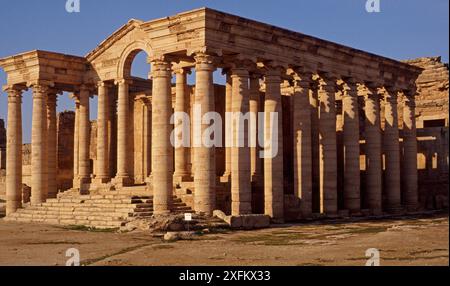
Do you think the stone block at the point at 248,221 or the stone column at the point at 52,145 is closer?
the stone block at the point at 248,221

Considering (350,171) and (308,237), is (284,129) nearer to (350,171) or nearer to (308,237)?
(350,171)

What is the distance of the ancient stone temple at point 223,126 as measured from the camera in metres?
29.1

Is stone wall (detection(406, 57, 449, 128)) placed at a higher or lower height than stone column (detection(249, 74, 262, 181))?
higher

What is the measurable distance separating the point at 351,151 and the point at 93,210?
1437cm

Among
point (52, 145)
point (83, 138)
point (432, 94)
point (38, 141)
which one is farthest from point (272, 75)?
point (432, 94)

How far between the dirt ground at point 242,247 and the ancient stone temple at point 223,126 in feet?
11.9

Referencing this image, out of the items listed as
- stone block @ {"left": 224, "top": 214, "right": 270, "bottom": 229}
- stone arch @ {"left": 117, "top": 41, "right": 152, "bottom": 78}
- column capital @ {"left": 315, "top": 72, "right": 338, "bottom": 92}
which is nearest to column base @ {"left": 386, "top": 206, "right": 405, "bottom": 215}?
column capital @ {"left": 315, "top": 72, "right": 338, "bottom": 92}

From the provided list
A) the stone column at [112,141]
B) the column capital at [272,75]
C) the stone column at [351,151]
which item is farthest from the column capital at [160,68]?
the stone column at [351,151]

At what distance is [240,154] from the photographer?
2967 centimetres

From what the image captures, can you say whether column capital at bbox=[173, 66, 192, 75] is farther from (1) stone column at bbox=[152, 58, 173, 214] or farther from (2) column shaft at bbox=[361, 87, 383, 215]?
(2) column shaft at bbox=[361, 87, 383, 215]

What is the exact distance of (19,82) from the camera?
3672 centimetres

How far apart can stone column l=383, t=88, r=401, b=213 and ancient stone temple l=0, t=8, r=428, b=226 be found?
0.06 meters

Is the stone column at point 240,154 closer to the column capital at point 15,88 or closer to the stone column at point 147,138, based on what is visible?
the stone column at point 147,138

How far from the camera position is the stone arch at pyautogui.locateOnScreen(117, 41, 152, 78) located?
33.5 m
